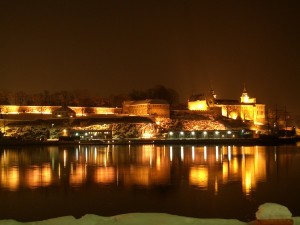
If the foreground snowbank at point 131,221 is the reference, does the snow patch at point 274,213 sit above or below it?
above

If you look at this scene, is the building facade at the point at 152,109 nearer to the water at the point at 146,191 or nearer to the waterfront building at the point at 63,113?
the waterfront building at the point at 63,113

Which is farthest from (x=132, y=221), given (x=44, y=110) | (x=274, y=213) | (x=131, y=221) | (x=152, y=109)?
(x=44, y=110)

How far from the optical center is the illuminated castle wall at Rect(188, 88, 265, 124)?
90.8 metres

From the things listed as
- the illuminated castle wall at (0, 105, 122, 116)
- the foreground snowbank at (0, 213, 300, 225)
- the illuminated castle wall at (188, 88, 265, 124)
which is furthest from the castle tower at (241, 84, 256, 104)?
the foreground snowbank at (0, 213, 300, 225)

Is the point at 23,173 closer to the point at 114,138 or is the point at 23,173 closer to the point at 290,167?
the point at 290,167

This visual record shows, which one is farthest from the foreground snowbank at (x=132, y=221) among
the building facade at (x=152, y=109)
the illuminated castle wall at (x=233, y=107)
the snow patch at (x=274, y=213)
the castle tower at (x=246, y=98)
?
the castle tower at (x=246, y=98)

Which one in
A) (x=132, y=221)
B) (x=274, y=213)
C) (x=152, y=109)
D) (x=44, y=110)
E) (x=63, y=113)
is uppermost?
(x=44, y=110)

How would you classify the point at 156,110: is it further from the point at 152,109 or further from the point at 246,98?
the point at 246,98

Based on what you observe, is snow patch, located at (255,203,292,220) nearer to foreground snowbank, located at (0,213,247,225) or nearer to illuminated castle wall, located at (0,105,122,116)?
foreground snowbank, located at (0,213,247,225)

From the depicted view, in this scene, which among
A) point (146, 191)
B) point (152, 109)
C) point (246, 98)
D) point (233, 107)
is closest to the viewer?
point (146, 191)

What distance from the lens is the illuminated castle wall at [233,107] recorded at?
9081 cm

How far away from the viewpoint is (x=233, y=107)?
300 ft

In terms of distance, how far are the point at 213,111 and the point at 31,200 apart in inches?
2956

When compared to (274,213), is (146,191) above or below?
below
